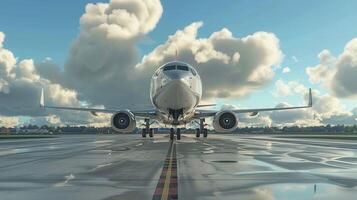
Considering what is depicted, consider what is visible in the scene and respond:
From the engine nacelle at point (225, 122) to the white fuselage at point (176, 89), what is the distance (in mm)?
3302

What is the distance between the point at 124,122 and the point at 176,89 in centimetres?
789

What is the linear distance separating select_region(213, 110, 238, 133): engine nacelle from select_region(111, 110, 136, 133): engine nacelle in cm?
711

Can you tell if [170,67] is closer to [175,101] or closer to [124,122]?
[175,101]

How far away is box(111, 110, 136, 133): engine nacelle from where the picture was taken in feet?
117

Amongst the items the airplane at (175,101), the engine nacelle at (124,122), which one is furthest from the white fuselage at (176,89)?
the engine nacelle at (124,122)

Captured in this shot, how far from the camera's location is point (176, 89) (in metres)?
29.9

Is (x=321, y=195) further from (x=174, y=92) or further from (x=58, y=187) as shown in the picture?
(x=174, y=92)

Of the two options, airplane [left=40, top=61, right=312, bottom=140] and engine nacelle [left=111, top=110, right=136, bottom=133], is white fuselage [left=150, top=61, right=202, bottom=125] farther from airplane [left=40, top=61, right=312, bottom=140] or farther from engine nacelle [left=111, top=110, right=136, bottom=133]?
engine nacelle [left=111, top=110, right=136, bottom=133]

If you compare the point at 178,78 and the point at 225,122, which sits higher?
the point at 178,78

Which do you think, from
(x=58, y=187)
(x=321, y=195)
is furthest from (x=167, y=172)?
(x=321, y=195)

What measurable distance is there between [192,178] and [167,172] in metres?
1.69

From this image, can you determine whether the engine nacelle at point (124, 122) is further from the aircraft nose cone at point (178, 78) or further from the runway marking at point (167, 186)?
the runway marking at point (167, 186)

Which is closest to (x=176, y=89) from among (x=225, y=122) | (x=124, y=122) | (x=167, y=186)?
(x=124, y=122)

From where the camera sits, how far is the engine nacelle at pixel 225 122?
36.5 m
